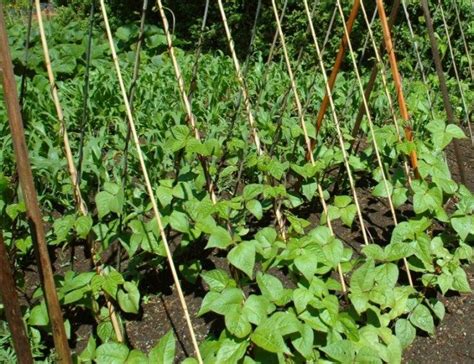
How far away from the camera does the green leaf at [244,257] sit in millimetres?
1920

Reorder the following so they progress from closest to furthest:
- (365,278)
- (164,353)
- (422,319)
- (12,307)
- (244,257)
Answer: (12,307)
(164,353)
(244,257)
(365,278)
(422,319)

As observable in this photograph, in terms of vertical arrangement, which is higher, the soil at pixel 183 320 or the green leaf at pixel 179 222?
the green leaf at pixel 179 222

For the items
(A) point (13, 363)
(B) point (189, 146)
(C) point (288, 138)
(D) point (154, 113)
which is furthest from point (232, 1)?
(A) point (13, 363)

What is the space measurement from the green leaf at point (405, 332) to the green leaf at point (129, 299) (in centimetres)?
104

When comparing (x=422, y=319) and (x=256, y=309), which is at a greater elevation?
(x=256, y=309)

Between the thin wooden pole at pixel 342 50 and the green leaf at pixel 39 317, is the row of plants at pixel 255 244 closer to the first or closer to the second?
the green leaf at pixel 39 317

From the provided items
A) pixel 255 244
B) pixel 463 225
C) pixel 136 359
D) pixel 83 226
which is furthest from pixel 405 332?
pixel 83 226

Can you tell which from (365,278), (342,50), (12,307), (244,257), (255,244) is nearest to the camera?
(12,307)

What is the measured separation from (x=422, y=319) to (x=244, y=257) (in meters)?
0.87

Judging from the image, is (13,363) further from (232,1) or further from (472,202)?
(232,1)

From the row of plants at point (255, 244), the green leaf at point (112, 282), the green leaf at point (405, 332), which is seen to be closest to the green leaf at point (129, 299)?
the row of plants at point (255, 244)

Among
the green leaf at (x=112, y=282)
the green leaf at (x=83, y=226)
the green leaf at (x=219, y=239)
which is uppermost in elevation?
the green leaf at (x=83, y=226)

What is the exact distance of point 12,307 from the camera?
4.30 ft

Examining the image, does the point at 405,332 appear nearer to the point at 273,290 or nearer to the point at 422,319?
the point at 422,319
